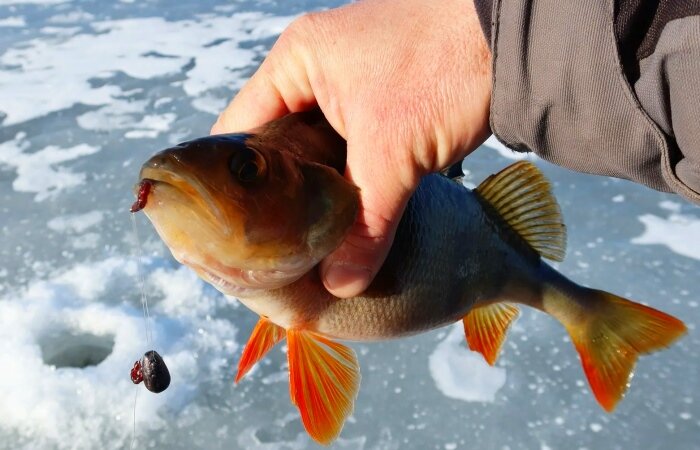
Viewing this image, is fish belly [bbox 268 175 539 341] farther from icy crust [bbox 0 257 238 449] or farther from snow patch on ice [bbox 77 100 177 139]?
snow patch on ice [bbox 77 100 177 139]

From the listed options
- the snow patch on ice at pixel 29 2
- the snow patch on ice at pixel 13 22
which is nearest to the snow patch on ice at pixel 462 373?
the snow patch on ice at pixel 13 22

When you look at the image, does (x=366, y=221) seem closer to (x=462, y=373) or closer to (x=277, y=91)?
(x=277, y=91)

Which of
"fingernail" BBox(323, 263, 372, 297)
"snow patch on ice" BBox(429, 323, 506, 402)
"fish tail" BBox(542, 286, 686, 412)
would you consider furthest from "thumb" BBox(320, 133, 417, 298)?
"snow patch on ice" BBox(429, 323, 506, 402)

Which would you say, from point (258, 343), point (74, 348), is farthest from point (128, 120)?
point (258, 343)

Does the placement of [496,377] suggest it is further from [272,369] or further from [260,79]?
[260,79]

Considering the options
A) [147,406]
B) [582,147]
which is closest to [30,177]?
[147,406]

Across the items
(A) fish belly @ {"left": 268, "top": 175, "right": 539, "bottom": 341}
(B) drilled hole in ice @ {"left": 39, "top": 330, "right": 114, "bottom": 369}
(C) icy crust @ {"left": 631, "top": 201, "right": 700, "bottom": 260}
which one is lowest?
(C) icy crust @ {"left": 631, "top": 201, "right": 700, "bottom": 260}
